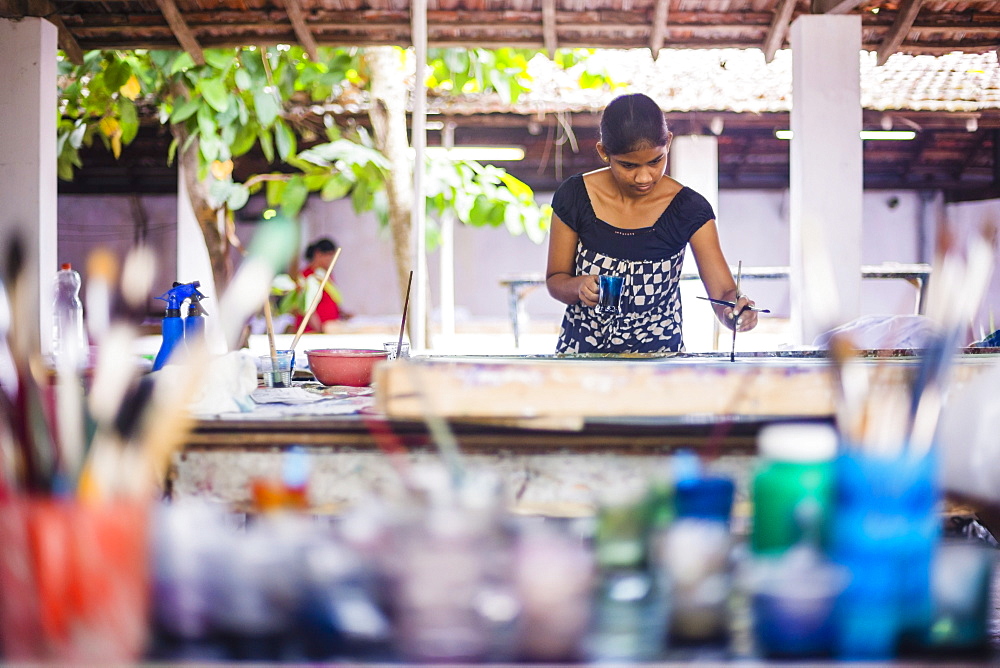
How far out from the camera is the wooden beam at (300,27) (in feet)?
12.7

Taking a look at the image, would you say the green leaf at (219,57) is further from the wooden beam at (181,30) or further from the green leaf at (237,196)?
the green leaf at (237,196)

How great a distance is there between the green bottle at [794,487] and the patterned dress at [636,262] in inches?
70.2

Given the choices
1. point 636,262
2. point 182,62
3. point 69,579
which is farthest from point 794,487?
point 182,62

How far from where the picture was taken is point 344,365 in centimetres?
183

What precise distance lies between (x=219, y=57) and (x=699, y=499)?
417 centimetres

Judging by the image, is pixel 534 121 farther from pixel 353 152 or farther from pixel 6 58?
pixel 6 58

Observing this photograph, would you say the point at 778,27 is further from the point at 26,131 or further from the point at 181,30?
the point at 26,131

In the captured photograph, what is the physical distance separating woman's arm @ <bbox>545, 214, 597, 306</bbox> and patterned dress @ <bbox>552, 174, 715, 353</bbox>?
31mm

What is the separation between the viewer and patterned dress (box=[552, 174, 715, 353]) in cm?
260

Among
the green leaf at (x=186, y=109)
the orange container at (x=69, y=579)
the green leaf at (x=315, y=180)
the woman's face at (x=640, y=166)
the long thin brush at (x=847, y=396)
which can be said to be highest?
the green leaf at (x=186, y=109)

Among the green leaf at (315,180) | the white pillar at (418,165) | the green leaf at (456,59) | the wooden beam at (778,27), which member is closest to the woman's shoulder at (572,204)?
the white pillar at (418,165)

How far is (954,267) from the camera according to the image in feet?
2.72

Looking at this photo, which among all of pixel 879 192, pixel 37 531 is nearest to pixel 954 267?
pixel 37 531

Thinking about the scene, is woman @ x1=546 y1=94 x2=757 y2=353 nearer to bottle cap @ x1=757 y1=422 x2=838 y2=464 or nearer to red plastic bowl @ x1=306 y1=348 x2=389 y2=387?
red plastic bowl @ x1=306 y1=348 x2=389 y2=387
